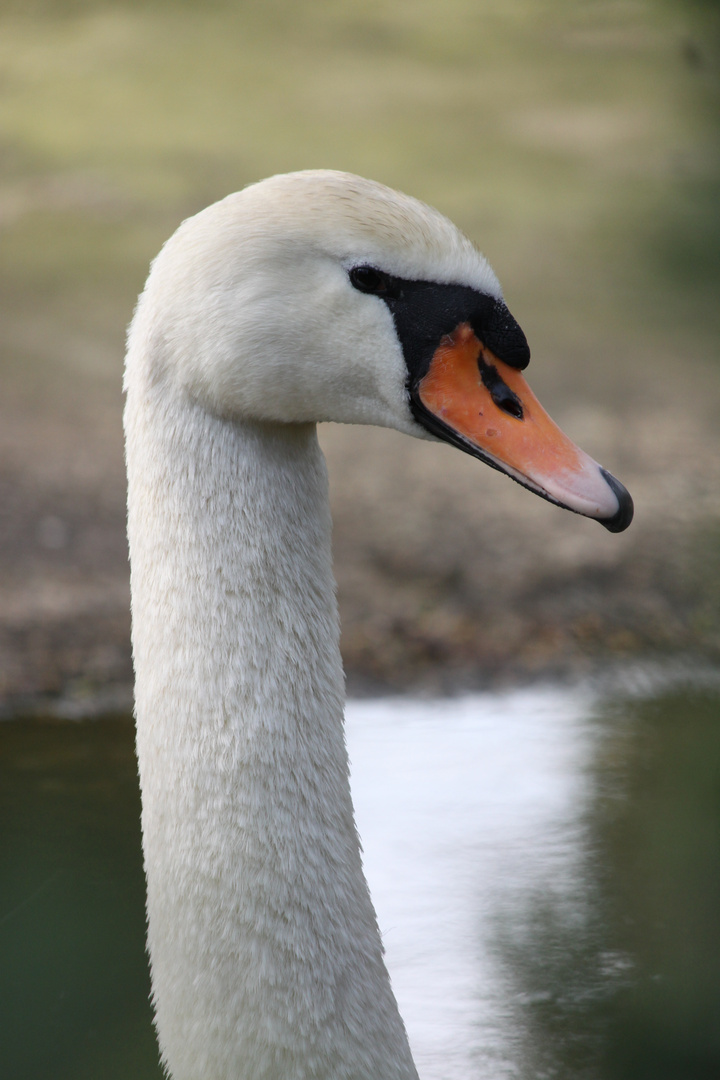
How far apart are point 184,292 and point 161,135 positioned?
138 inches

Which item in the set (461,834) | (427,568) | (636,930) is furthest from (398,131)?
(636,930)

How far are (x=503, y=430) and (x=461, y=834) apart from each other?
141cm

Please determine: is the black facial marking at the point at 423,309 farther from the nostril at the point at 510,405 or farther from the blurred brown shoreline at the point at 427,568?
the blurred brown shoreline at the point at 427,568

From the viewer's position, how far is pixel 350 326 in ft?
2.81

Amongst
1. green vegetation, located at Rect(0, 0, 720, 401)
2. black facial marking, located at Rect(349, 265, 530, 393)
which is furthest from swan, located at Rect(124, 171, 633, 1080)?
green vegetation, located at Rect(0, 0, 720, 401)

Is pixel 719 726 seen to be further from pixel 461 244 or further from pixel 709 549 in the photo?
pixel 461 244

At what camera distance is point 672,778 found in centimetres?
227


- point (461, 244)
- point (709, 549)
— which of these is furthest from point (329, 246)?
point (709, 549)

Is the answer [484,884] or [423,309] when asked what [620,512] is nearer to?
[423,309]

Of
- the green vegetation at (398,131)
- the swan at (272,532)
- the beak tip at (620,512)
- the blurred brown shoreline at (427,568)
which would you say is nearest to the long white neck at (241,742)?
the swan at (272,532)

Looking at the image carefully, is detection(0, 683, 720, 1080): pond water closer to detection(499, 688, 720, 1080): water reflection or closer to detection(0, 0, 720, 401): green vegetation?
detection(499, 688, 720, 1080): water reflection

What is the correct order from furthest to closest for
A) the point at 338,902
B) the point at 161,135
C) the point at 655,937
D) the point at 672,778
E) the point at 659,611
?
the point at 161,135, the point at 659,611, the point at 672,778, the point at 655,937, the point at 338,902

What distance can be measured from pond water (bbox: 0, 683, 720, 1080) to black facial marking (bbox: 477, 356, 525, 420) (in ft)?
3.48

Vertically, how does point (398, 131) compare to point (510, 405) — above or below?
above
